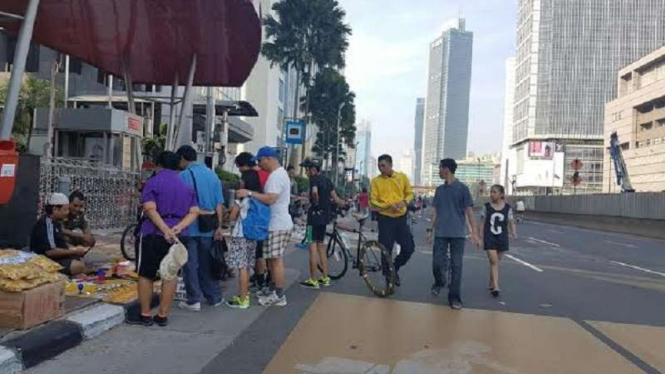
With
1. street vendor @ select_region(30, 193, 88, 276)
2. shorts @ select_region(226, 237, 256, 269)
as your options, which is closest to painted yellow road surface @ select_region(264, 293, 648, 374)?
shorts @ select_region(226, 237, 256, 269)

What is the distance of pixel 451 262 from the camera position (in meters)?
8.91

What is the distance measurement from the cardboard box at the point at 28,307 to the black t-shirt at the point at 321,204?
4.25 metres

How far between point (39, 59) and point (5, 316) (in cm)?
A: 3514

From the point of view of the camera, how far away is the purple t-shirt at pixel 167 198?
6.99 m

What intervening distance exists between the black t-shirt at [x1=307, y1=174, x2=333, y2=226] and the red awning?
5.10 metres

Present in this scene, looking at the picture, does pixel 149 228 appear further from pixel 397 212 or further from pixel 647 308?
pixel 647 308

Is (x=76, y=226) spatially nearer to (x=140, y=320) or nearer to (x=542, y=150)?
(x=140, y=320)

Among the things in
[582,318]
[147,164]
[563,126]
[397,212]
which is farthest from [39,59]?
[563,126]

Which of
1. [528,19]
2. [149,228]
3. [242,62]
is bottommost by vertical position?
[149,228]

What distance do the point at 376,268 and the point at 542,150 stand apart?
13336cm

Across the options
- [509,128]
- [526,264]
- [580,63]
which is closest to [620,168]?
[526,264]

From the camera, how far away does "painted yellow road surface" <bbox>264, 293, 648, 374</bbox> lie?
233 inches

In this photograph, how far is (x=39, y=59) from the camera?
1471 inches

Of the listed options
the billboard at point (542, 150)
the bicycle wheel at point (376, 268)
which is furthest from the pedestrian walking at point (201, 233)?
the billboard at point (542, 150)
